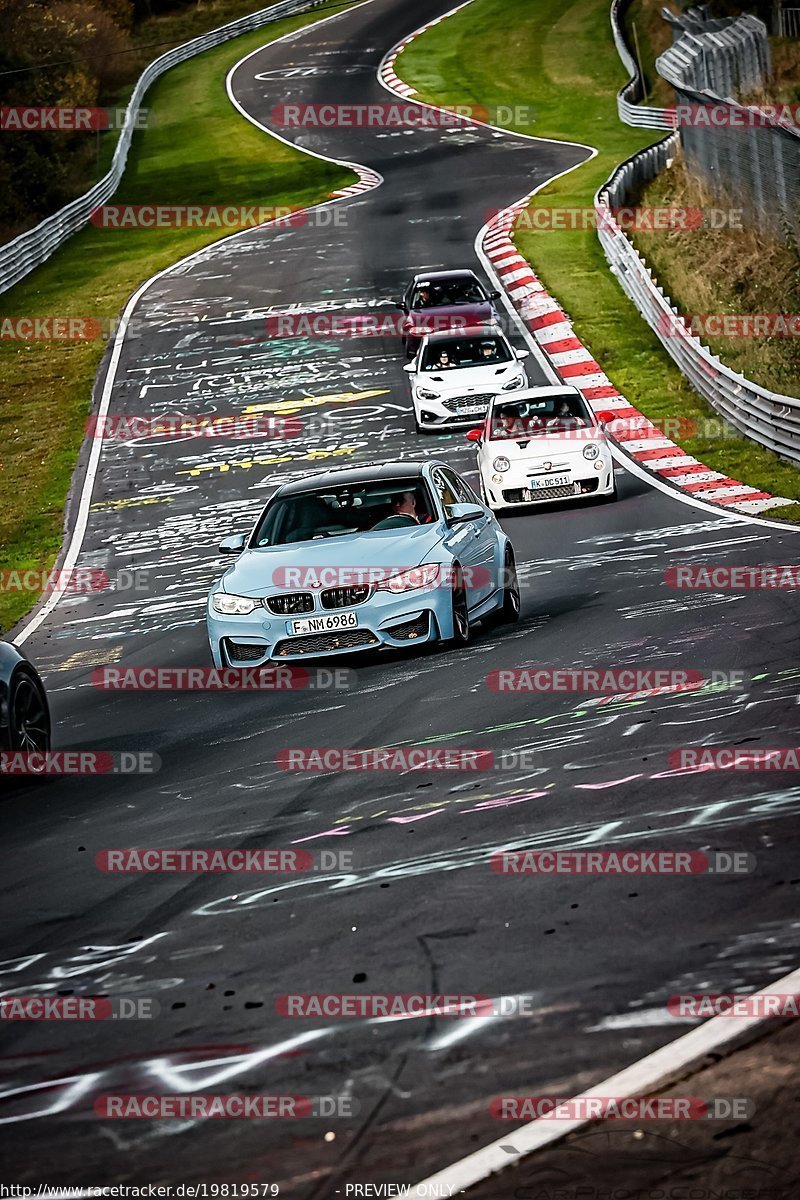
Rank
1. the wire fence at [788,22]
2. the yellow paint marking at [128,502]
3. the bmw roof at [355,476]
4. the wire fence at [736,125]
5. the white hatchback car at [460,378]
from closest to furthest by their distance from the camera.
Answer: the bmw roof at [355,476], the yellow paint marking at [128,502], the white hatchback car at [460,378], the wire fence at [736,125], the wire fence at [788,22]

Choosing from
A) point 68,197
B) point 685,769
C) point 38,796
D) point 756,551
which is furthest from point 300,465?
point 68,197

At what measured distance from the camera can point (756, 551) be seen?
51.9ft

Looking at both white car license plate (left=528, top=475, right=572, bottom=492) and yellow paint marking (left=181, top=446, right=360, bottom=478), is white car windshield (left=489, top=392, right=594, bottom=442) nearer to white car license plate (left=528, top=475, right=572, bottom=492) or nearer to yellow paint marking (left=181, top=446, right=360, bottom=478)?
white car license plate (left=528, top=475, right=572, bottom=492)

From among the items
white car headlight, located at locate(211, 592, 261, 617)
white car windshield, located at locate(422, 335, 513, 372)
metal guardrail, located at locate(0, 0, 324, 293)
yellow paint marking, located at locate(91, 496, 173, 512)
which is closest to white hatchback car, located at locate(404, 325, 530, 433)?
white car windshield, located at locate(422, 335, 513, 372)

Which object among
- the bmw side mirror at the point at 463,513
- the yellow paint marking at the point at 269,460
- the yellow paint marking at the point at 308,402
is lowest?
the yellow paint marking at the point at 269,460

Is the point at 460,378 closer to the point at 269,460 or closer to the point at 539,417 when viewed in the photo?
the point at 269,460

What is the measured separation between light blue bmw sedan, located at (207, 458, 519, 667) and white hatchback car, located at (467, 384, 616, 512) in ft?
23.2

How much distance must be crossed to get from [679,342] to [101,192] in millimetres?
27133

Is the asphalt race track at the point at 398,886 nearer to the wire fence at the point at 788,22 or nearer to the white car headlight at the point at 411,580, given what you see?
the white car headlight at the point at 411,580

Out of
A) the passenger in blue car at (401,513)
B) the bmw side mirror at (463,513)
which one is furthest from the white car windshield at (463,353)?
the passenger in blue car at (401,513)

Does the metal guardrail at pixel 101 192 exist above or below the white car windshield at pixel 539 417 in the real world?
above

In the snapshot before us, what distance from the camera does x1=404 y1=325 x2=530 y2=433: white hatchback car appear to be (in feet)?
87.2

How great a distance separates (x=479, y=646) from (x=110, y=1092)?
8.05 meters

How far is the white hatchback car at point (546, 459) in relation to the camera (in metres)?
20.9
